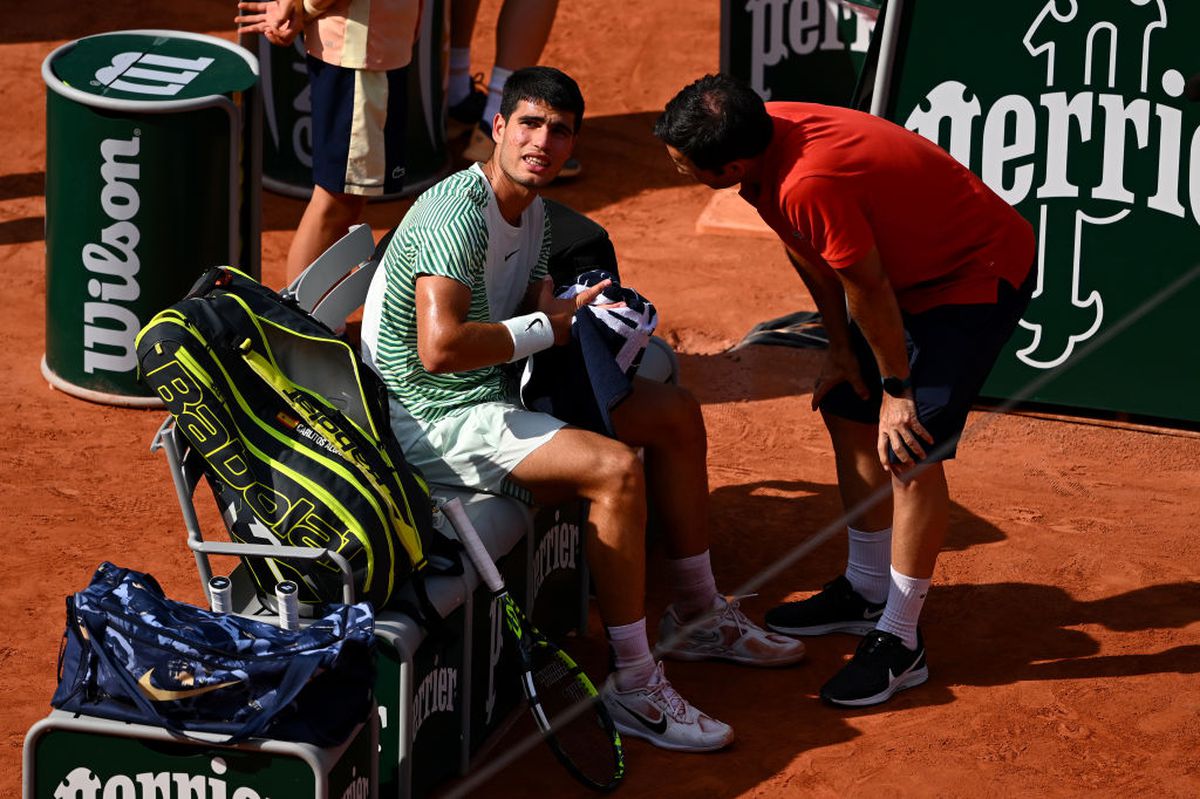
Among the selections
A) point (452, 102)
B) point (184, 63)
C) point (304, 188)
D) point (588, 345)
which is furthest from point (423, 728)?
point (452, 102)

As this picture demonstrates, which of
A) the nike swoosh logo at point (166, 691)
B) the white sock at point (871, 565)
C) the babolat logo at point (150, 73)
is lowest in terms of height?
the white sock at point (871, 565)

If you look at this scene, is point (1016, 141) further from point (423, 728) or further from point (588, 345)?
point (423, 728)

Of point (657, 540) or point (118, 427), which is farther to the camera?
point (118, 427)

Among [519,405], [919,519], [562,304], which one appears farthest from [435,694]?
[919,519]

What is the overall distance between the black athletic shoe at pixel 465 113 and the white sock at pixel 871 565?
491 centimetres

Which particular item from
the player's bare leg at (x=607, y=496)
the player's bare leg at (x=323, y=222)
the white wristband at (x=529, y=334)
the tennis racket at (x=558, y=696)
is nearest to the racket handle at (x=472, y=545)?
the tennis racket at (x=558, y=696)

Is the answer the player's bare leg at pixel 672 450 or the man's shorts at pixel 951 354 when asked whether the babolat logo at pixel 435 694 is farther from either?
the man's shorts at pixel 951 354

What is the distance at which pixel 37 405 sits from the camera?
6.87 meters

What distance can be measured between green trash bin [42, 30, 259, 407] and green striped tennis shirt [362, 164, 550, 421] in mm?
1762

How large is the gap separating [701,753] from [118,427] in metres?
2.84

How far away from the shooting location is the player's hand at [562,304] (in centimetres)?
497

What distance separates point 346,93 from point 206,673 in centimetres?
356

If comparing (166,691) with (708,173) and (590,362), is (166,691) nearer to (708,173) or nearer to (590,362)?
(590,362)

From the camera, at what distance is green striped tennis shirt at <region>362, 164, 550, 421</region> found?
4.81 meters
